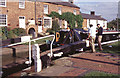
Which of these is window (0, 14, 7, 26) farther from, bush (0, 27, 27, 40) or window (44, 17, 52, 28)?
window (44, 17, 52, 28)

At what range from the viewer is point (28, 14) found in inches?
865

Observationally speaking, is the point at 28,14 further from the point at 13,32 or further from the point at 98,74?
the point at 98,74

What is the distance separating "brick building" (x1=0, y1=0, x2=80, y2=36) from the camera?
19641mm

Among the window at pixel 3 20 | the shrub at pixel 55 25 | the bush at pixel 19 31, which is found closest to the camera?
the window at pixel 3 20

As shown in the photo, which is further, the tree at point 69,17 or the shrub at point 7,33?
the tree at point 69,17

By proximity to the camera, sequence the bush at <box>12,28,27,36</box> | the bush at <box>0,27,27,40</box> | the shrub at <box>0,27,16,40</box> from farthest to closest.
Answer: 1. the bush at <box>12,28,27,36</box>
2. the bush at <box>0,27,27,40</box>
3. the shrub at <box>0,27,16,40</box>

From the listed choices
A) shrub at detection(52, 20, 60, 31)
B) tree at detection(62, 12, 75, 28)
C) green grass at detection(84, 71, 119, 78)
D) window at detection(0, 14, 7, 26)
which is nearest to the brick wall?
window at detection(0, 14, 7, 26)

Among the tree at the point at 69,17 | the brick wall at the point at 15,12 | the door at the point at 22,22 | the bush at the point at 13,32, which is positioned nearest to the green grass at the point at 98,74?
the bush at the point at 13,32

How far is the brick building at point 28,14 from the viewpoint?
19.6 metres

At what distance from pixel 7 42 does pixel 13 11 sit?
9798mm

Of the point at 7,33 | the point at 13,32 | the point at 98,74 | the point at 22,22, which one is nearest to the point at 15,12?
the point at 22,22

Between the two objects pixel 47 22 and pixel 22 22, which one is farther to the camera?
pixel 47 22

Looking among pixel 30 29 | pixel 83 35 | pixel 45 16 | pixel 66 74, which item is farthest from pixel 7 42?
pixel 45 16

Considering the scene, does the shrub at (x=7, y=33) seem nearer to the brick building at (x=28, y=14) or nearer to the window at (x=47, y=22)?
the brick building at (x=28, y=14)
